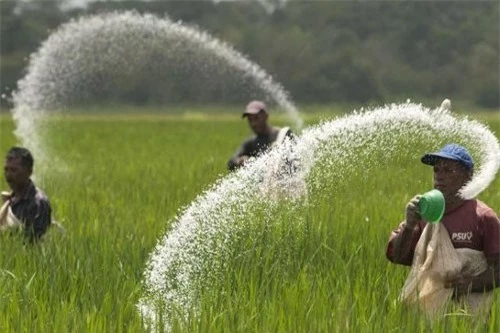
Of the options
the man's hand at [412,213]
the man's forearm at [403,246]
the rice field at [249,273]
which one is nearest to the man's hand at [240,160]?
the rice field at [249,273]

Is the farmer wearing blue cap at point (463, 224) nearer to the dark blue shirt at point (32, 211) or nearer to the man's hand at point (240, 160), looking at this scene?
the dark blue shirt at point (32, 211)

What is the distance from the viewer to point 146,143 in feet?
72.9

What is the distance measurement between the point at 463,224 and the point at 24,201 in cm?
277

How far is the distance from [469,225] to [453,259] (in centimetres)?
13

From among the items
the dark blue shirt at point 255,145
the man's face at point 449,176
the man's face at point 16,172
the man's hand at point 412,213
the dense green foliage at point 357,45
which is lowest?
the man's hand at point 412,213

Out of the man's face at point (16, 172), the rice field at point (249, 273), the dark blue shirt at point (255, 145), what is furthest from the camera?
the dark blue shirt at point (255, 145)

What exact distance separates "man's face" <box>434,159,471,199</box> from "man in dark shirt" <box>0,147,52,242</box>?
2640 mm

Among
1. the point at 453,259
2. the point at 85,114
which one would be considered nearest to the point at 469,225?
the point at 453,259

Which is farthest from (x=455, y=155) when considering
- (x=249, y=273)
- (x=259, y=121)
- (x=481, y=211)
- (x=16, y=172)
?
(x=259, y=121)

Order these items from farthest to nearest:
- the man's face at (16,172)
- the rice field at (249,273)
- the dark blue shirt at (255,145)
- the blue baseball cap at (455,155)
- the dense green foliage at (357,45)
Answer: the dense green foliage at (357,45), the dark blue shirt at (255,145), the man's face at (16,172), the blue baseball cap at (455,155), the rice field at (249,273)

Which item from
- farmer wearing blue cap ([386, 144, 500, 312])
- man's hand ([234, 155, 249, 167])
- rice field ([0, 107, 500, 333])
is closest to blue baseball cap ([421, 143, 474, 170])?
farmer wearing blue cap ([386, 144, 500, 312])

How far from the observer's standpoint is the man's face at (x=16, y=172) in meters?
5.72

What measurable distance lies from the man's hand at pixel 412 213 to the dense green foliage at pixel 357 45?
4273cm

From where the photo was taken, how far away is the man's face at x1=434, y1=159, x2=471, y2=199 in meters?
3.81
